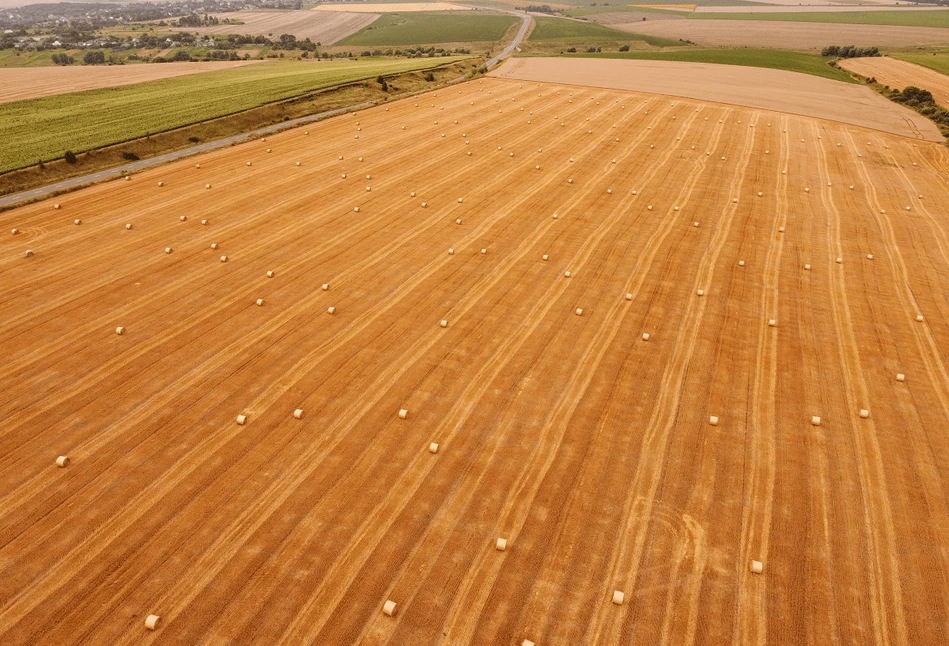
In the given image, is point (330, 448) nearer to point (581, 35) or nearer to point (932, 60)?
point (932, 60)

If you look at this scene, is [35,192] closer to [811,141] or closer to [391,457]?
[391,457]

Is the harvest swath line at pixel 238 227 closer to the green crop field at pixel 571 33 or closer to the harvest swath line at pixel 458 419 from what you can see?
the harvest swath line at pixel 458 419

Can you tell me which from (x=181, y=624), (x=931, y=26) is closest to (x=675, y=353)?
(x=181, y=624)

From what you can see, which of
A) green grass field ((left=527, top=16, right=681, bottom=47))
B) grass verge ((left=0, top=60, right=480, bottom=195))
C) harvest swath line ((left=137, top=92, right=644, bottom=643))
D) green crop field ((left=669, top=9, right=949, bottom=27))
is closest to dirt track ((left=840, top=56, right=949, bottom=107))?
green grass field ((left=527, top=16, right=681, bottom=47))

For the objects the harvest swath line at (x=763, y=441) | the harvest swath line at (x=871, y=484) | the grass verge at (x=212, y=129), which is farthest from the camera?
the grass verge at (x=212, y=129)

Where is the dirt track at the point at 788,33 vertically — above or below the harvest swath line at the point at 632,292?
above

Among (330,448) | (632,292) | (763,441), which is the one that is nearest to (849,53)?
(632,292)

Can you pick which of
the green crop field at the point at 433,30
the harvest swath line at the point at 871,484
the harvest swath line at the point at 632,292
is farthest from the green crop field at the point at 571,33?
the harvest swath line at the point at 871,484

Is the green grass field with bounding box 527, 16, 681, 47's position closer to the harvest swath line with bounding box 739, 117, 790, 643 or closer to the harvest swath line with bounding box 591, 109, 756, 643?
the harvest swath line with bounding box 591, 109, 756, 643
